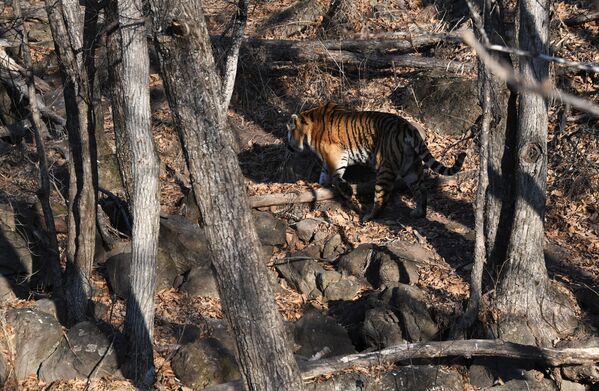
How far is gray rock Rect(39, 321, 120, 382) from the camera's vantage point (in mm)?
8484

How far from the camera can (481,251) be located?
26.9 ft

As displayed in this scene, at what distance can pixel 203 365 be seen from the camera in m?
8.51

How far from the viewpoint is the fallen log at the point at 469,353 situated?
783 centimetres

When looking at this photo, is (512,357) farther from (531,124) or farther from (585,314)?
(531,124)

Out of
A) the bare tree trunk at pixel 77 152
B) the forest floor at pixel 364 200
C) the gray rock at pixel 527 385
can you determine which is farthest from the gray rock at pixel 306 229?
the gray rock at pixel 527 385

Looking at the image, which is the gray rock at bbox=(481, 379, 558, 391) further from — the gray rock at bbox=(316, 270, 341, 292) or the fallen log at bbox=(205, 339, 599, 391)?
the gray rock at bbox=(316, 270, 341, 292)

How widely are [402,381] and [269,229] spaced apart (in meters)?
3.80

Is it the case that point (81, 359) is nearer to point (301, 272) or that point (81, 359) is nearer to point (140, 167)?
point (140, 167)

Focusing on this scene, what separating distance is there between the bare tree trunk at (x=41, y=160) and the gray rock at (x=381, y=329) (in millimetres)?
3456

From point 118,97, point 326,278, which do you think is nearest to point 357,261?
point 326,278

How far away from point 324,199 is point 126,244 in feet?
9.42

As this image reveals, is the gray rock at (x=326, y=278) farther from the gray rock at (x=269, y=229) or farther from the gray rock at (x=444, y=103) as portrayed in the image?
the gray rock at (x=444, y=103)

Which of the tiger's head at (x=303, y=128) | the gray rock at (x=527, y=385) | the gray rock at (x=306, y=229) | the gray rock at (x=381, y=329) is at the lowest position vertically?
the gray rock at (x=527, y=385)

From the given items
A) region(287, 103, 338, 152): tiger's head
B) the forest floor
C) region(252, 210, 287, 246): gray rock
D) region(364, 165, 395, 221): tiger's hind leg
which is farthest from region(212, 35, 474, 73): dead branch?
region(252, 210, 287, 246): gray rock
